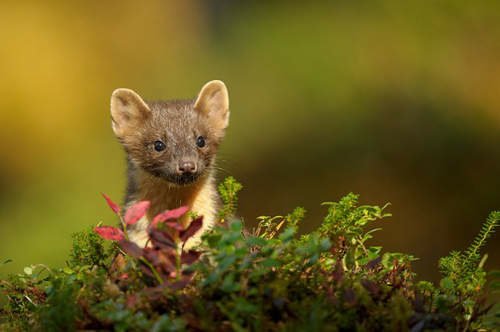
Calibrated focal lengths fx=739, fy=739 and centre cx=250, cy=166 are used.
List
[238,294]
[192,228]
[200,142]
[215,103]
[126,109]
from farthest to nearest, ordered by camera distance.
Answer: [215,103], [126,109], [200,142], [192,228], [238,294]

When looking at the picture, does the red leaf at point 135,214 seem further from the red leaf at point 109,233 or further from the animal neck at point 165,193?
the animal neck at point 165,193

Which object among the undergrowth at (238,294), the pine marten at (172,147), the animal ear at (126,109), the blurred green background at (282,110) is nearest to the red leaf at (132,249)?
the undergrowth at (238,294)

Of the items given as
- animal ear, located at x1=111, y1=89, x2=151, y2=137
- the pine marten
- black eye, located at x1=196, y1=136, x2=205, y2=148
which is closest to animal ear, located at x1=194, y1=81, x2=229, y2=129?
the pine marten

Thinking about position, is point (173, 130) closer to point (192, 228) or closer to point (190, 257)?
point (192, 228)

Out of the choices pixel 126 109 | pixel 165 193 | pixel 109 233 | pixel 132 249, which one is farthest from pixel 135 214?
pixel 126 109

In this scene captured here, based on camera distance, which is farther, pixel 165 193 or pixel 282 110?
pixel 282 110

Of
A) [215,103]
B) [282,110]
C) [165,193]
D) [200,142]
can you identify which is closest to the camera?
Result: [165,193]

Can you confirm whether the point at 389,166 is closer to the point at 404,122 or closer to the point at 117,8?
the point at 404,122

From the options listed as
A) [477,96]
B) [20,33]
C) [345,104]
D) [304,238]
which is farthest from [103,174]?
[304,238]
